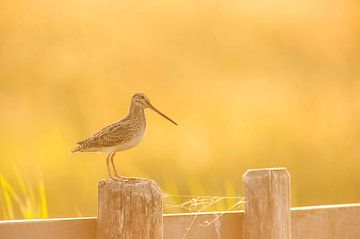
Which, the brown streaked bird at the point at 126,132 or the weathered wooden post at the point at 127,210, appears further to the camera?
the brown streaked bird at the point at 126,132

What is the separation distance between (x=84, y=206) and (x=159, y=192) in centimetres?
319

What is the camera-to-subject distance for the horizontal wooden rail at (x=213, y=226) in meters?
3.16

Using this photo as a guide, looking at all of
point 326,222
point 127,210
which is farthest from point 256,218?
point 127,210

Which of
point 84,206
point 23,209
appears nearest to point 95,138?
point 23,209

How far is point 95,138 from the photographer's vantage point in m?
3.66

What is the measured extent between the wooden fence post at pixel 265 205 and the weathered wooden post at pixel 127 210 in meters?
0.50

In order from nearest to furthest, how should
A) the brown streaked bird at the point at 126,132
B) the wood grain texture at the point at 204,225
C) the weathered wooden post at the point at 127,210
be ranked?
1. the weathered wooden post at the point at 127,210
2. the wood grain texture at the point at 204,225
3. the brown streaked bird at the point at 126,132

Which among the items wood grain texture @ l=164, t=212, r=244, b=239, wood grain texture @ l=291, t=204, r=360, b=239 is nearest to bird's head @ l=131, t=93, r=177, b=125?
wood grain texture @ l=164, t=212, r=244, b=239

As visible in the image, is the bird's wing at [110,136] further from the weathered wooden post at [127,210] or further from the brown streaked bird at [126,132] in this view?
the weathered wooden post at [127,210]

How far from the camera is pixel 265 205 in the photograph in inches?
137

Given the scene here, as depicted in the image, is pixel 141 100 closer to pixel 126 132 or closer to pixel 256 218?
pixel 126 132

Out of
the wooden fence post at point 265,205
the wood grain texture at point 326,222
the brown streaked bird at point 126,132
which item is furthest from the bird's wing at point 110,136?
the wood grain texture at point 326,222

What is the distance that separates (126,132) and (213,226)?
0.53m

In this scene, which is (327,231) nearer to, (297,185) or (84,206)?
(84,206)
